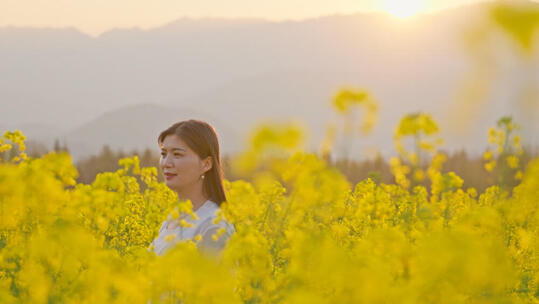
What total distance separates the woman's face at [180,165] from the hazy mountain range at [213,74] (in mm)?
44395

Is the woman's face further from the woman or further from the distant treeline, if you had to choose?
the distant treeline

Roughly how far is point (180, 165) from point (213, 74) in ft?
335

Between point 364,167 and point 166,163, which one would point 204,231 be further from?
point 364,167

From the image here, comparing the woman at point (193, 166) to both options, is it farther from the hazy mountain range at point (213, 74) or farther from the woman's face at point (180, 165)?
the hazy mountain range at point (213, 74)

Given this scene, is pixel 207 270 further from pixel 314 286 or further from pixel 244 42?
pixel 244 42

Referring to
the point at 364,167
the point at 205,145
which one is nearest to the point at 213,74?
the point at 364,167

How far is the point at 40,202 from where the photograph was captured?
2.41 metres

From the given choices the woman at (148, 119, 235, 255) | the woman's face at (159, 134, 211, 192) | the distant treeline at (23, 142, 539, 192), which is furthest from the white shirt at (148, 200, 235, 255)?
the distant treeline at (23, 142, 539, 192)

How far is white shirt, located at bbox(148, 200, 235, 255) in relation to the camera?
2781mm

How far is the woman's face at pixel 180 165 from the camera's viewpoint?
3.31 metres

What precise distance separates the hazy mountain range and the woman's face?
146ft

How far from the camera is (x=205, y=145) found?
338 cm

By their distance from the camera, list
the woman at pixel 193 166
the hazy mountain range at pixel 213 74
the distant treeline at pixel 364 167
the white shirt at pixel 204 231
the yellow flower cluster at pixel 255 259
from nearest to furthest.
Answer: the yellow flower cluster at pixel 255 259 → the white shirt at pixel 204 231 → the woman at pixel 193 166 → the distant treeline at pixel 364 167 → the hazy mountain range at pixel 213 74

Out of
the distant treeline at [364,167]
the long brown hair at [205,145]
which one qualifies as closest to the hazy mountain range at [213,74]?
the distant treeline at [364,167]
